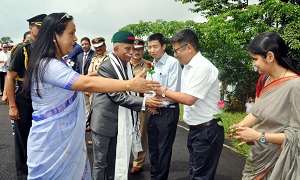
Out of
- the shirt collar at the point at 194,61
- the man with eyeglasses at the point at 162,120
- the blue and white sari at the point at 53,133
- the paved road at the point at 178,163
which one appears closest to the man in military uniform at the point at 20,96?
the paved road at the point at 178,163

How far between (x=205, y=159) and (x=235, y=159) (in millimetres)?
2939

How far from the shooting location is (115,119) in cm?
329

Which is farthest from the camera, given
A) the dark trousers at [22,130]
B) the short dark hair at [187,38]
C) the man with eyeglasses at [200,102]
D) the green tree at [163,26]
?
the green tree at [163,26]

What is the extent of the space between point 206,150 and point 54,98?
1681 millimetres

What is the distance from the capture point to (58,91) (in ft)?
7.64

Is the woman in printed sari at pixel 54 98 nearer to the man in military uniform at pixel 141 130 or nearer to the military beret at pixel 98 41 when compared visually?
the man in military uniform at pixel 141 130

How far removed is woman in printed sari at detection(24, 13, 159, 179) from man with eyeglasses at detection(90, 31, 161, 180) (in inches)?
31.5

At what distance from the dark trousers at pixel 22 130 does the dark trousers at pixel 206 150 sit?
2.26 metres

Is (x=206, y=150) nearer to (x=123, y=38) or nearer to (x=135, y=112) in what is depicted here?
(x=135, y=112)

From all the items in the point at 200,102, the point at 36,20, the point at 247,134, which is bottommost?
the point at 247,134

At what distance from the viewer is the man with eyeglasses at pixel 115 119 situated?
325 cm

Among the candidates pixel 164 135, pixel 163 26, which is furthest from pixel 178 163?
pixel 163 26

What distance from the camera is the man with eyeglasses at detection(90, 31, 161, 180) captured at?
3246 millimetres

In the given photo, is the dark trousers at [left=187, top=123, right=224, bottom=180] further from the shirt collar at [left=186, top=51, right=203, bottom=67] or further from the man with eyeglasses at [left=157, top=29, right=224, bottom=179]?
the shirt collar at [left=186, top=51, right=203, bottom=67]
